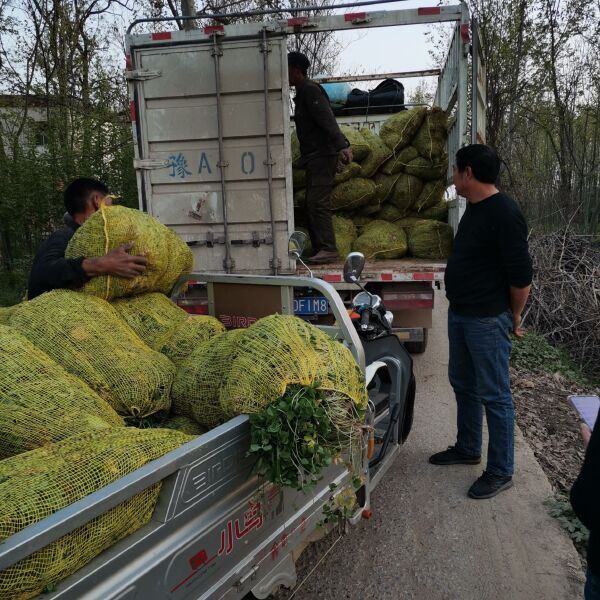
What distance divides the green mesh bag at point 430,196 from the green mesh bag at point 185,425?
4857 millimetres

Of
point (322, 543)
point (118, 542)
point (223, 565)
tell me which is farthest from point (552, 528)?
point (118, 542)

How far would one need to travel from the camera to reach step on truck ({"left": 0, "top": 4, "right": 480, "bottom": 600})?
1.41 meters

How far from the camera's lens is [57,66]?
11.5 metres

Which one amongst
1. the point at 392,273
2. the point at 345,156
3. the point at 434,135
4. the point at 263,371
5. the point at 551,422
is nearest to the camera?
the point at 263,371

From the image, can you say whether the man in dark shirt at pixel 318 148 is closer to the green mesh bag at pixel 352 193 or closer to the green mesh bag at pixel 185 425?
the green mesh bag at pixel 352 193

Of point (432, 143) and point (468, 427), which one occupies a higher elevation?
point (432, 143)

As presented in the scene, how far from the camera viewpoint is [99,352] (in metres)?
2.20

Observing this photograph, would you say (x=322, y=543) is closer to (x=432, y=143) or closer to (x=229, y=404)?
(x=229, y=404)

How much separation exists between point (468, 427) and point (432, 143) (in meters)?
3.62

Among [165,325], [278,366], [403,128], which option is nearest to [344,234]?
[403,128]

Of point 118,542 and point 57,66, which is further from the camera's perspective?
point 57,66

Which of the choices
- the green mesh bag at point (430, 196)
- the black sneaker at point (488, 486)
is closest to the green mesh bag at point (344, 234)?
the green mesh bag at point (430, 196)

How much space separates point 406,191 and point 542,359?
2.44 metres

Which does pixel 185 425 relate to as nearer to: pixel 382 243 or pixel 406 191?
pixel 382 243
